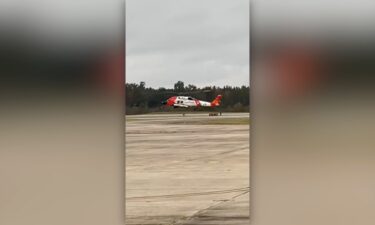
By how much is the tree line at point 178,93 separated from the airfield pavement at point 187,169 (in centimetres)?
4

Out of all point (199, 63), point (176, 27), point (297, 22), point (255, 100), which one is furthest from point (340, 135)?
point (176, 27)

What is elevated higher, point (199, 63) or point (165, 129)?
point (199, 63)

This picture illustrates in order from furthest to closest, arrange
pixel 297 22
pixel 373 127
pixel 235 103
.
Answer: pixel 235 103 → pixel 297 22 → pixel 373 127

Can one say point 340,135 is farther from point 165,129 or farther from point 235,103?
point 165,129

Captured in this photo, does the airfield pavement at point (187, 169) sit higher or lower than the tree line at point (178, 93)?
lower

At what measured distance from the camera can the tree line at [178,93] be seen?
84.8 inches

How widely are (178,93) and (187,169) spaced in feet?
1.36

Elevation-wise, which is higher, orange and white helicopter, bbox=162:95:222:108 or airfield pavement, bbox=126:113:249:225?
orange and white helicopter, bbox=162:95:222:108

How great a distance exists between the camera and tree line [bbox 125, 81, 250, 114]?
7.07 ft

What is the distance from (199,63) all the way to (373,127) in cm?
91

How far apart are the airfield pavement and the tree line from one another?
1.7 inches

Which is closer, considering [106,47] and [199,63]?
[106,47]

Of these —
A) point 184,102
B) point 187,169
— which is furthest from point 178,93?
point 187,169

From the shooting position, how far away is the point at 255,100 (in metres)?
2.06
